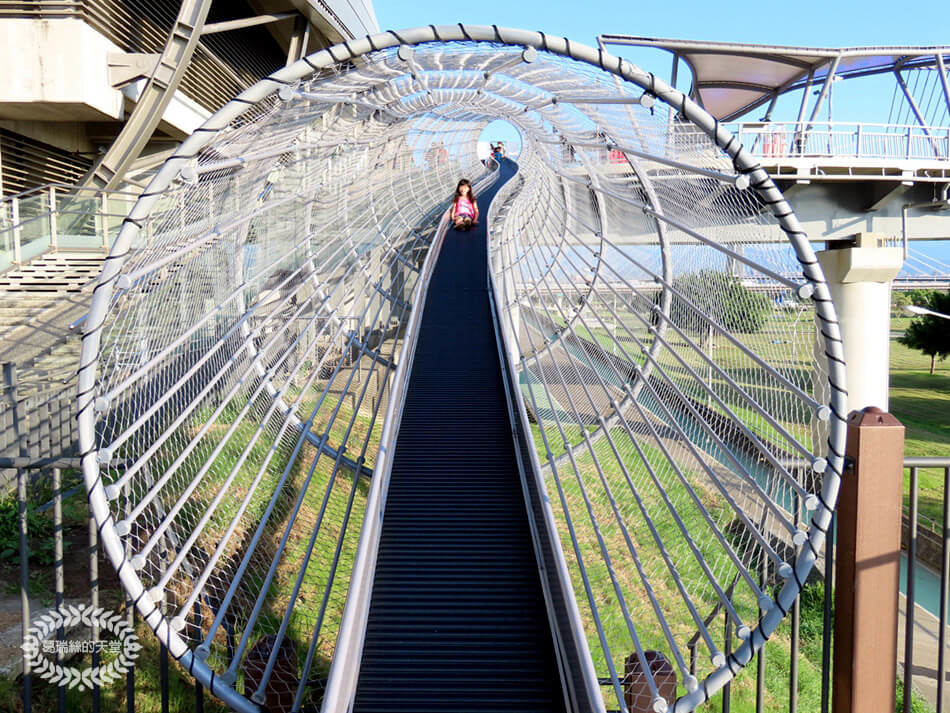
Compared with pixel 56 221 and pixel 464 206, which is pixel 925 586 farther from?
pixel 56 221

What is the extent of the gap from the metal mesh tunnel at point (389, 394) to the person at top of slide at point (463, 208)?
4661 mm

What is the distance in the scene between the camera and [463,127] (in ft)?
70.5

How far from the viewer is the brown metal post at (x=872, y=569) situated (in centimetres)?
273

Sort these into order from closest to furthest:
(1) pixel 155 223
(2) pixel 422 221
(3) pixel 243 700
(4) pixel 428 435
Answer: (3) pixel 243 700 < (1) pixel 155 223 < (4) pixel 428 435 < (2) pixel 422 221

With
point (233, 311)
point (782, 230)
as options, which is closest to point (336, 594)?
point (233, 311)

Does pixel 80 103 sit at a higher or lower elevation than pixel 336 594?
higher

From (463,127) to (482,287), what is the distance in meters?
12.1

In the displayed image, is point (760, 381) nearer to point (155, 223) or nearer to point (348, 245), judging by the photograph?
point (155, 223)

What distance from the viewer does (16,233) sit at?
10195mm

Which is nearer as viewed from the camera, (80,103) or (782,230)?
(782,230)

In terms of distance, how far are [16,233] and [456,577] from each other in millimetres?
9082

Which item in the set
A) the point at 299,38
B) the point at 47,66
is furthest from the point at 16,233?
the point at 299,38

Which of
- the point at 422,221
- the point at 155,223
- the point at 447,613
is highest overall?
the point at 422,221

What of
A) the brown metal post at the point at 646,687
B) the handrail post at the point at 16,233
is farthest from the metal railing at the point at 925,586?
the handrail post at the point at 16,233
